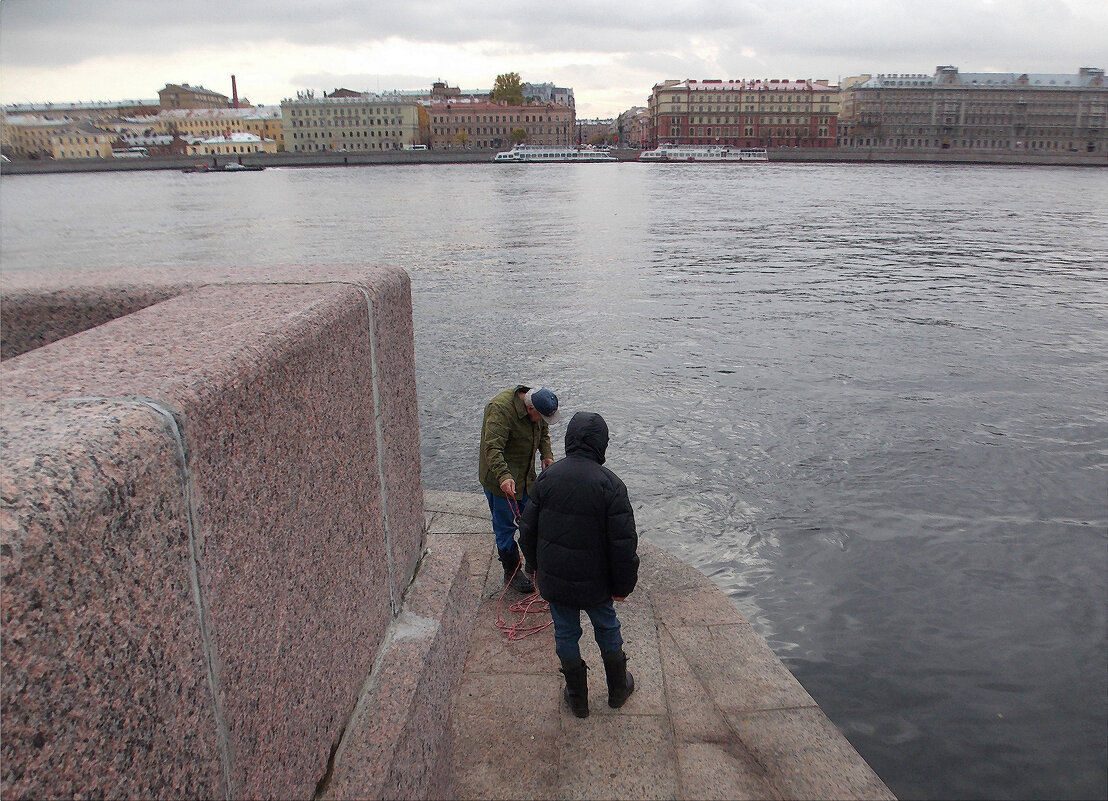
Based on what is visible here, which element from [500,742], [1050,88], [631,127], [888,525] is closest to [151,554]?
[500,742]

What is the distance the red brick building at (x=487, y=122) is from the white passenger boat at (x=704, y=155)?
25.9m

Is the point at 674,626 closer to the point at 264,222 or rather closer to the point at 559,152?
the point at 264,222

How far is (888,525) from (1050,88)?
137m

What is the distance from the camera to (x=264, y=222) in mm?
33031

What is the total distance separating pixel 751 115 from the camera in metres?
120

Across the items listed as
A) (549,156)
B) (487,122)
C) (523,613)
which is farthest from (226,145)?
(523,613)

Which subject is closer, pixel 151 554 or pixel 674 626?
pixel 151 554

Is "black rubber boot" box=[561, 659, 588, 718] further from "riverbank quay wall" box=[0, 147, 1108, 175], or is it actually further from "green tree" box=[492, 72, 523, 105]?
"green tree" box=[492, 72, 523, 105]

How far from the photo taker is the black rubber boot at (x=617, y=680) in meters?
3.36

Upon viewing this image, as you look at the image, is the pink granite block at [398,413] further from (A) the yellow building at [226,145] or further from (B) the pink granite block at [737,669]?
(A) the yellow building at [226,145]

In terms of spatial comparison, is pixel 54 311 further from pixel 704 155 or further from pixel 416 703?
pixel 704 155

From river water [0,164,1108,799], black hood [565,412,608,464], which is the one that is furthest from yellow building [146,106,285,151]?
black hood [565,412,608,464]

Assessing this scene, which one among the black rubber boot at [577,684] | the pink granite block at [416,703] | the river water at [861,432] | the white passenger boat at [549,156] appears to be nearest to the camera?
the pink granite block at [416,703]

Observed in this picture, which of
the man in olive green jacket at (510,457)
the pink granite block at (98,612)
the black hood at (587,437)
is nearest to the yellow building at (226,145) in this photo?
the man in olive green jacket at (510,457)
